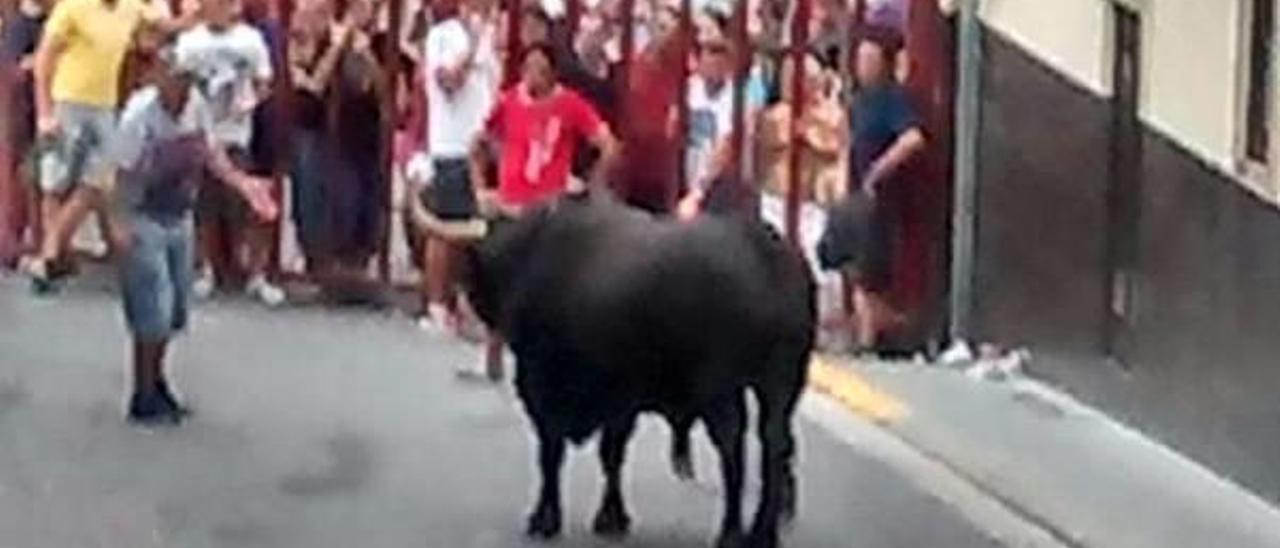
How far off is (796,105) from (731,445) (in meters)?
7.81

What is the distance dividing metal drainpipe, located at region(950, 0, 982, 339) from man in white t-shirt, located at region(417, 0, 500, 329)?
2.42 metres

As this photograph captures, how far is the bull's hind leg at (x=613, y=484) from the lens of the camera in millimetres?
15492

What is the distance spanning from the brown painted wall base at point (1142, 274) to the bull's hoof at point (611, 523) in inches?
112

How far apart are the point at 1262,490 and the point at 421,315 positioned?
6590 millimetres

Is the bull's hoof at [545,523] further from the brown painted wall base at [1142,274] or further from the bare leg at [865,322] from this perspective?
the bare leg at [865,322]

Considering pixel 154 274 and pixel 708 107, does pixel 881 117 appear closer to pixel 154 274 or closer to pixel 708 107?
pixel 708 107

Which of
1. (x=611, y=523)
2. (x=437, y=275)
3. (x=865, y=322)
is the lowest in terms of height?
(x=865, y=322)

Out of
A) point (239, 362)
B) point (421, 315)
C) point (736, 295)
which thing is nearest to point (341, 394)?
point (239, 362)


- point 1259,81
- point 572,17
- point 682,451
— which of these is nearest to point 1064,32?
point 1259,81

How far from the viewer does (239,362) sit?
2025 cm

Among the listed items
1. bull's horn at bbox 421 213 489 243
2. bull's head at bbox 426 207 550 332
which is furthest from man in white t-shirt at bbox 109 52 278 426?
bull's head at bbox 426 207 550 332

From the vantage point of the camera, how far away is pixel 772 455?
48.7ft

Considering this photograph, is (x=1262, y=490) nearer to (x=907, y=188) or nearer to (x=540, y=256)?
(x=540, y=256)

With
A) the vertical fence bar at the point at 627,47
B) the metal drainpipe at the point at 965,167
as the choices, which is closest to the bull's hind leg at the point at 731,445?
the metal drainpipe at the point at 965,167
